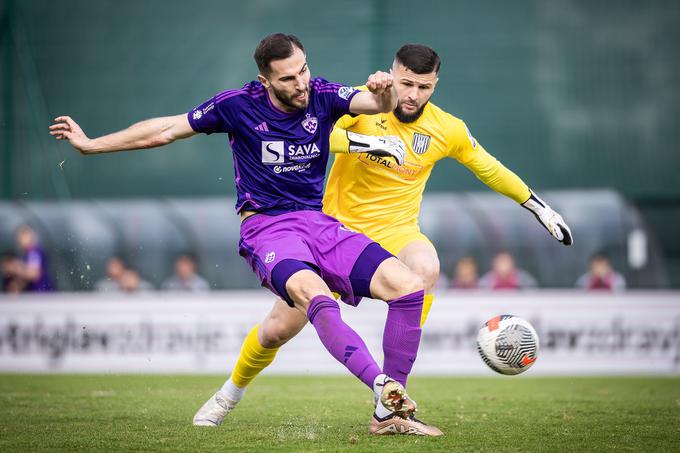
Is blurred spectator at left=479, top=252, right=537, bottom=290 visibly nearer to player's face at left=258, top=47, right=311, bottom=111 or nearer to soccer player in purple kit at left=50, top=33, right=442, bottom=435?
soccer player in purple kit at left=50, top=33, right=442, bottom=435

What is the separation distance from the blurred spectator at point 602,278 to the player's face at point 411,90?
6852 millimetres

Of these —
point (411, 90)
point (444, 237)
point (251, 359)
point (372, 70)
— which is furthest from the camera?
point (372, 70)

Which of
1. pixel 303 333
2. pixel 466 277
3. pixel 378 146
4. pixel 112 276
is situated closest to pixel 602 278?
pixel 466 277

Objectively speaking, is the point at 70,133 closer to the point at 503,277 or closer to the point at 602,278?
the point at 503,277

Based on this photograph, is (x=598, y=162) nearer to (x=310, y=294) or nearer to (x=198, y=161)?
(x=198, y=161)

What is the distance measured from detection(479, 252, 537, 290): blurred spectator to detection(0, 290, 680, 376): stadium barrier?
70cm

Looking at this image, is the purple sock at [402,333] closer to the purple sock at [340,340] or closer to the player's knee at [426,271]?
the purple sock at [340,340]

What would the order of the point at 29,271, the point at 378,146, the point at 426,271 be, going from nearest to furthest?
the point at 378,146
the point at 426,271
the point at 29,271

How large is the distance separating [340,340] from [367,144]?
1564 millimetres

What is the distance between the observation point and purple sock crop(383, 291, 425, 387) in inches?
216

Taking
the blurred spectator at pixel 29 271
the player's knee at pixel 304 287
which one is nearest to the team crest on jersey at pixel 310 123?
the player's knee at pixel 304 287

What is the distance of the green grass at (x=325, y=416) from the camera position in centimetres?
517

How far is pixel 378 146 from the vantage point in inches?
239

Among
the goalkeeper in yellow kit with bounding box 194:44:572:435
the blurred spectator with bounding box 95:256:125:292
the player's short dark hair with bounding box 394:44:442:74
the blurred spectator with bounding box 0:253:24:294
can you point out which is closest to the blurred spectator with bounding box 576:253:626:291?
the goalkeeper in yellow kit with bounding box 194:44:572:435
